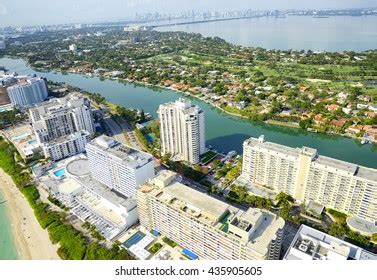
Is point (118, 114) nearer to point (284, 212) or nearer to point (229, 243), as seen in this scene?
point (284, 212)

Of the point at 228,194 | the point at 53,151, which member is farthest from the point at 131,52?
the point at 228,194

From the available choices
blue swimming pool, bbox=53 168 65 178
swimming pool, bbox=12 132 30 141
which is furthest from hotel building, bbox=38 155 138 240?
swimming pool, bbox=12 132 30 141

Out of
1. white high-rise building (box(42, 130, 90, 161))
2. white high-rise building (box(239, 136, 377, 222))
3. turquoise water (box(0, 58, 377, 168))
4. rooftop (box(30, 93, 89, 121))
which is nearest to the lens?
white high-rise building (box(239, 136, 377, 222))

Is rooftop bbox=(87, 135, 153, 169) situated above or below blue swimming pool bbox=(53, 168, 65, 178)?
above

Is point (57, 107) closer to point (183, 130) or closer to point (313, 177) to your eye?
point (183, 130)

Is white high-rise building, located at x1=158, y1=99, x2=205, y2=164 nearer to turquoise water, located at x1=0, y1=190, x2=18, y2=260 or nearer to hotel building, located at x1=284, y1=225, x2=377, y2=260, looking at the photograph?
hotel building, located at x1=284, y1=225, x2=377, y2=260

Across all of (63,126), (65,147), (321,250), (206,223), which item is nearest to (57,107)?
(63,126)
